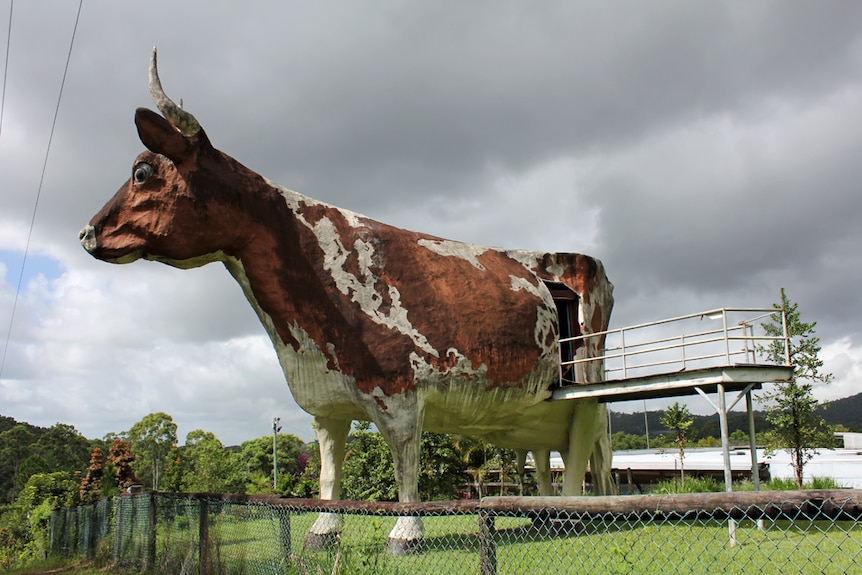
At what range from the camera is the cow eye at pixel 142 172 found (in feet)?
30.2

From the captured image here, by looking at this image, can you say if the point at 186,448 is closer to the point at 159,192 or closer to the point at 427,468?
the point at 427,468

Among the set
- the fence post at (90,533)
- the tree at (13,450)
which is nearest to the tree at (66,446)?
the tree at (13,450)

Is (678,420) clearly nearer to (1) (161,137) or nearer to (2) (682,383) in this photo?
(2) (682,383)

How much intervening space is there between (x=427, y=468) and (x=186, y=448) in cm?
4776

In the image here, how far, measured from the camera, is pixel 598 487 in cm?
1364

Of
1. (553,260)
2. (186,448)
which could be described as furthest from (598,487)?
(186,448)

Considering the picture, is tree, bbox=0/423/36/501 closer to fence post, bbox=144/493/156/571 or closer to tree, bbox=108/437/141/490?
tree, bbox=108/437/141/490

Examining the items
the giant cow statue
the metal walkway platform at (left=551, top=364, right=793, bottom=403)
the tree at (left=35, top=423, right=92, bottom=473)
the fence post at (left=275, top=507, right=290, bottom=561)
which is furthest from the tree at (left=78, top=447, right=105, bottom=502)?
the tree at (left=35, top=423, right=92, bottom=473)

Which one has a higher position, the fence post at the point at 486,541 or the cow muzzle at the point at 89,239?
the cow muzzle at the point at 89,239

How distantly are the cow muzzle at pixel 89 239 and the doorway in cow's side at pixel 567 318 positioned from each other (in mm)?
7449

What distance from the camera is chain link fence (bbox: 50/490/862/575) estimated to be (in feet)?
11.1

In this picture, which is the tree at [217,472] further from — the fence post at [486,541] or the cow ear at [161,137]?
the fence post at [486,541]

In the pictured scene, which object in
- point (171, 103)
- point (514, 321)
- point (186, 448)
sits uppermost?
point (171, 103)

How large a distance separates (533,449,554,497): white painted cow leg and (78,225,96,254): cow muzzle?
8470 mm
